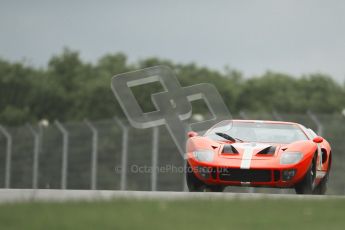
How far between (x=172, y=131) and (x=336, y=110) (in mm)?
49849

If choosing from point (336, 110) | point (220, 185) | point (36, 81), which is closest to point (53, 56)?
point (36, 81)

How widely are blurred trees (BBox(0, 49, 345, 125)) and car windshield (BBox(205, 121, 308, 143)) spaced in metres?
38.3

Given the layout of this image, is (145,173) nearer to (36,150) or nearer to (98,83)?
(36,150)

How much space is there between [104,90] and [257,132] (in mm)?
49631

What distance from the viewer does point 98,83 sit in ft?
203

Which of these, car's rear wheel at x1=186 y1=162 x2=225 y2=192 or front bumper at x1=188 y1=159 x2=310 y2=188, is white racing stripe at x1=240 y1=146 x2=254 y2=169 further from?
car's rear wheel at x1=186 y1=162 x2=225 y2=192

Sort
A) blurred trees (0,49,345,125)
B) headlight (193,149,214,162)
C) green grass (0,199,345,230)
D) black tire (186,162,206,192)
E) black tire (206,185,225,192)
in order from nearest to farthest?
1. green grass (0,199,345,230)
2. headlight (193,149,214,162)
3. black tire (186,162,206,192)
4. black tire (206,185,225,192)
5. blurred trees (0,49,345,125)

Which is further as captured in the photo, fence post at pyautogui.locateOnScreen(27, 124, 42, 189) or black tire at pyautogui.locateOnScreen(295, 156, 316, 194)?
fence post at pyautogui.locateOnScreen(27, 124, 42, 189)

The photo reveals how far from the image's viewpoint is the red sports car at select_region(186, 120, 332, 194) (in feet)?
36.8

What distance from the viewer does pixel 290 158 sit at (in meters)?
11.3

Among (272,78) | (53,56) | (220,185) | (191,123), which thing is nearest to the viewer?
(220,185)
